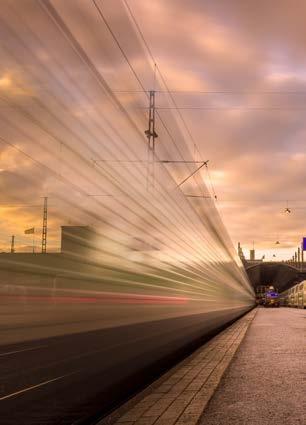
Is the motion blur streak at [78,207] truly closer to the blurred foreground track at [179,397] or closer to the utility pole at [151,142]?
the utility pole at [151,142]

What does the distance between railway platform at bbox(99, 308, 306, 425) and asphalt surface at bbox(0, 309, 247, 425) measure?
0.93 ft

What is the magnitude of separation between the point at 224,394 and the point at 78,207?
3062 millimetres

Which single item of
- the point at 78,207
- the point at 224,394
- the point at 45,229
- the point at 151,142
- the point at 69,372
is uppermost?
the point at 151,142

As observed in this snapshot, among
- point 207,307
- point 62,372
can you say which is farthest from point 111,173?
point 207,307

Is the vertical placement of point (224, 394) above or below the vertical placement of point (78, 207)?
below

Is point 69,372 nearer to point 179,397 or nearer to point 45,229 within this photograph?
point 45,229

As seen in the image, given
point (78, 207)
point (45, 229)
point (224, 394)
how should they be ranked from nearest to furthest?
1. point (45, 229)
2. point (78, 207)
3. point (224, 394)

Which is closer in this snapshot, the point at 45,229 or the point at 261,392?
the point at 45,229

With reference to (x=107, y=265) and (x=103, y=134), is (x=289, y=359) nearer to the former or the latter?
(x=107, y=265)

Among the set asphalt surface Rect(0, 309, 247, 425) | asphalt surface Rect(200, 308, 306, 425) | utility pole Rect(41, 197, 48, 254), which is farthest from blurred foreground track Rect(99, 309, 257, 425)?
utility pole Rect(41, 197, 48, 254)

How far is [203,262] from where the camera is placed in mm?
9414

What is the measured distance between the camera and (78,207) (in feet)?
11.4

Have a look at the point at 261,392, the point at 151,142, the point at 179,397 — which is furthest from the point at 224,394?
the point at 151,142

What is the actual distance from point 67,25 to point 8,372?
71.3 inches
